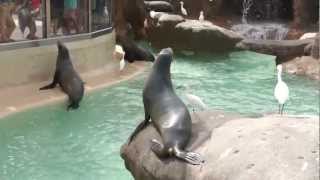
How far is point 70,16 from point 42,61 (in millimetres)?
1349

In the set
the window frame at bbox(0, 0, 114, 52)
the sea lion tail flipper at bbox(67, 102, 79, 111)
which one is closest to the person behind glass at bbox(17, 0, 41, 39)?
the window frame at bbox(0, 0, 114, 52)

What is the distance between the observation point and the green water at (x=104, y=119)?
20.3 feet

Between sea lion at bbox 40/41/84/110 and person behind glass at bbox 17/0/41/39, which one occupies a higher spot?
person behind glass at bbox 17/0/41/39

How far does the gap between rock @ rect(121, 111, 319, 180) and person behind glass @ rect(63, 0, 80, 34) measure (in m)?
6.00

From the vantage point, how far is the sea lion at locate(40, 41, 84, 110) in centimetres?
876

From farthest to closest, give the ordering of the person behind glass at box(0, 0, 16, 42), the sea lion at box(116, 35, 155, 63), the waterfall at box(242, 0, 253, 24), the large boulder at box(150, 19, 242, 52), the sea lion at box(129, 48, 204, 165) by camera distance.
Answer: the waterfall at box(242, 0, 253, 24)
the large boulder at box(150, 19, 242, 52)
the sea lion at box(116, 35, 155, 63)
the person behind glass at box(0, 0, 16, 42)
the sea lion at box(129, 48, 204, 165)

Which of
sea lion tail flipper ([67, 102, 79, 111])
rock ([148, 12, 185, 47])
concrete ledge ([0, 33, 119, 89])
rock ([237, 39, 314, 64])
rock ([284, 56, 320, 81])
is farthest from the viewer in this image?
rock ([148, 12, 185, 47])

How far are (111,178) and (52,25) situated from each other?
4965 mm

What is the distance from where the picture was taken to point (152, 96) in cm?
511

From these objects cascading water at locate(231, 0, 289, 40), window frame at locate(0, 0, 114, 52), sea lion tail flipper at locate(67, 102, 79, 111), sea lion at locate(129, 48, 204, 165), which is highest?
sea lion at locate(129, 48, 204, 165)

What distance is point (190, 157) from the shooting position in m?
4.35

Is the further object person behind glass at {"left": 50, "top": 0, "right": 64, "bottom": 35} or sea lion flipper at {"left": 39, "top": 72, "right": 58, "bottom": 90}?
person behind glass at {"left": 50, "top": 0, "right": 64, "bottom": 35}

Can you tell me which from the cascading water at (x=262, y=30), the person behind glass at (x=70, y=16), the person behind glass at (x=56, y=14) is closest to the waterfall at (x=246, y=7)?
the cascading water at (x=262, y=30)

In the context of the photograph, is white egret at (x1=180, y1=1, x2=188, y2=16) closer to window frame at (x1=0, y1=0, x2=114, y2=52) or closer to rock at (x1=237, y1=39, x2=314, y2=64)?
rock at (x1=237, y1=39, x2=314, y2=64)
